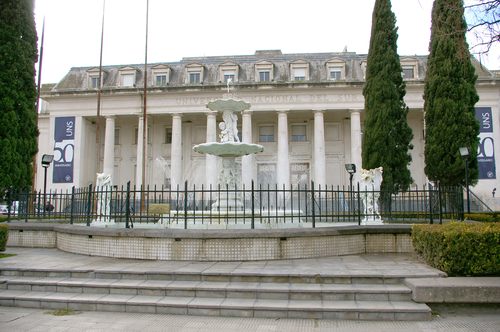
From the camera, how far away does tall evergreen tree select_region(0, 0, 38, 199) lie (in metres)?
20.2

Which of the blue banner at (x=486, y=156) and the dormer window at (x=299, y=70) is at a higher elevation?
the dormer window at (x=299, y=70)

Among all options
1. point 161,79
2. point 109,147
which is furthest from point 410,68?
point 109,147

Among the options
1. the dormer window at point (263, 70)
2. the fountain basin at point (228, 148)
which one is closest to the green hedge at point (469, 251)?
the fountain basin at point (228, 148)

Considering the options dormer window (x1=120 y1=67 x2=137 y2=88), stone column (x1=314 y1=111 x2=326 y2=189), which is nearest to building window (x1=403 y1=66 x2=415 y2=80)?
stone column (x1=314 y1=111 x2=326 y2=189)

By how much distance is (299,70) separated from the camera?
40656mm

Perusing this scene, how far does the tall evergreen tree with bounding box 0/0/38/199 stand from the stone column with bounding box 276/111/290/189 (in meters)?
21.1

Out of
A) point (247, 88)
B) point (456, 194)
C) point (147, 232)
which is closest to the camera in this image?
point (147, 232)

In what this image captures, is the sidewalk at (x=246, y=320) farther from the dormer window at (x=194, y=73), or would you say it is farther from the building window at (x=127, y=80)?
the building window at (x=127, y=80)

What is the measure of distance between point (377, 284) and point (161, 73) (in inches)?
1513

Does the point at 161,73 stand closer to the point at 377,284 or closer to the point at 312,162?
the point at 312,162

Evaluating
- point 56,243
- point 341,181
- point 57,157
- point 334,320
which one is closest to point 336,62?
point 341,181

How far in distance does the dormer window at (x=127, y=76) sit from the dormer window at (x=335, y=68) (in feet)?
63.8

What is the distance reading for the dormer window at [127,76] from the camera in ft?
138

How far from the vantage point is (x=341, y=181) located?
42031 mm
